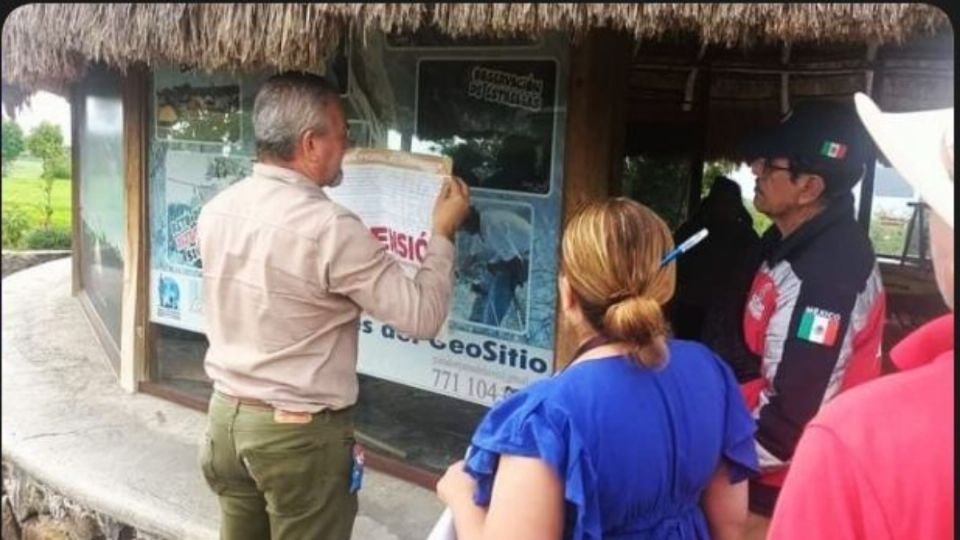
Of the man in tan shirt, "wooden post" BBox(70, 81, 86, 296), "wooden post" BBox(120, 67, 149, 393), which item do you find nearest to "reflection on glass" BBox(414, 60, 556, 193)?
the man in tan shirt

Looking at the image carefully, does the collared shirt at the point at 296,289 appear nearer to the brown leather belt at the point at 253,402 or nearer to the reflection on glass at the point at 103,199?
the brown leather belt at the point at 253,402

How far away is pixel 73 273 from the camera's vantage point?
7.04 m

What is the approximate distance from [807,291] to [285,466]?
4.31 ft

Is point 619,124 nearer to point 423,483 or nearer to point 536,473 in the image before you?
point 423,483

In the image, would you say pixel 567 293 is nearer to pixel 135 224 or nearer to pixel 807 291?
pixel 807 291

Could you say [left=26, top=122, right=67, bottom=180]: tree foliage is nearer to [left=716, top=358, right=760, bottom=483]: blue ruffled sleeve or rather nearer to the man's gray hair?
the man's gray hair

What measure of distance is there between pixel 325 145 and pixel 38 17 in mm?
2364

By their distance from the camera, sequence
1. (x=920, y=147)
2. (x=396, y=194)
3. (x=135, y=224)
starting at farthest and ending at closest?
(x=135, y=224) < (x=396, y=194) < (x=920, y=147)

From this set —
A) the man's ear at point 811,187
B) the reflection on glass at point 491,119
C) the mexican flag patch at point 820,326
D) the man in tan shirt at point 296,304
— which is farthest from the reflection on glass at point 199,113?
the mexican flag patch at point 820,326

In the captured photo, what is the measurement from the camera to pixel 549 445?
4.70 ft

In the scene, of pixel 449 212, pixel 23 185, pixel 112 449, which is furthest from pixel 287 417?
pixel 112 449

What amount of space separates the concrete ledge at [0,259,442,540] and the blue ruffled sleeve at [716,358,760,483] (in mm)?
1919

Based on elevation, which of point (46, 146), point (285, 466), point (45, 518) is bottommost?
point (45, 518)

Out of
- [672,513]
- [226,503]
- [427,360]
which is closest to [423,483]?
[427,360]
